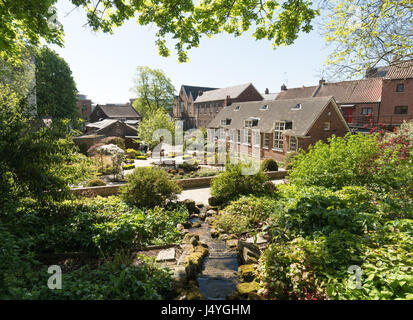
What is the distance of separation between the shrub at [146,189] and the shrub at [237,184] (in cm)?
255

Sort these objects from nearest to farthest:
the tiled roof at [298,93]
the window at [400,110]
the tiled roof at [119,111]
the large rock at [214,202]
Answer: the large rock at [214,202] → the window at [400,110] → the tiled roof at [298,93] → the tiled roof at [119,111]

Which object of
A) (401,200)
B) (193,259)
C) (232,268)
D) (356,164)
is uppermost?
(356,164)

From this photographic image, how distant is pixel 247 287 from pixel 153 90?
56.0m

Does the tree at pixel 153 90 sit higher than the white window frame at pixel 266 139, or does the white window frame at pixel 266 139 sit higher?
the tree at pixel 153 90

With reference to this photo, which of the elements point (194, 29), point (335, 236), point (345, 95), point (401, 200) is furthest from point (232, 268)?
point (345, 95)

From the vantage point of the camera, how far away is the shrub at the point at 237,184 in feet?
37.2

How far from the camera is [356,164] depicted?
371 inches

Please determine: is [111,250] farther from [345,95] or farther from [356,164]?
[345,95]

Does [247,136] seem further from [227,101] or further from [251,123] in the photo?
[227,101]

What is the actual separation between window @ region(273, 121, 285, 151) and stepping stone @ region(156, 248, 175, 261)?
66.0 ft

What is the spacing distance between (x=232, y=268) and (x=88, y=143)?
24917 mm

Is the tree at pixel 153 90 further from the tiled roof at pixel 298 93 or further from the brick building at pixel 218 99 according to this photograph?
the tiled roof at pixel 298 93

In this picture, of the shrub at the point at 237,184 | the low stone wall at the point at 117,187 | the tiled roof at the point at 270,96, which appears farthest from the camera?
the tiled roof at the point at 270,96

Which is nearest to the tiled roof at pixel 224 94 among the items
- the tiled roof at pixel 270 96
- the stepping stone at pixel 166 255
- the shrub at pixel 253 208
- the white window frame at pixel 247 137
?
the tiled roof at pixel 270 96
